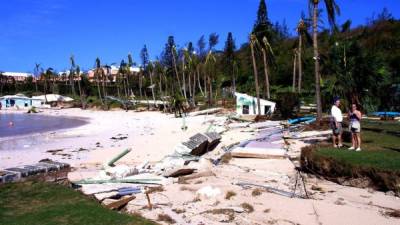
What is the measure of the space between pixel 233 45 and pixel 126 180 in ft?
184

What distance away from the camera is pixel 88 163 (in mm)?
17797

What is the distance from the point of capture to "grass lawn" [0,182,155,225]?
800 cm

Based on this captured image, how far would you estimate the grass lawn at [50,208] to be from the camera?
8000 mm

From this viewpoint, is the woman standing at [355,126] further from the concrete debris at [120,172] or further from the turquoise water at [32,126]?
the turquoise water at [32,126]

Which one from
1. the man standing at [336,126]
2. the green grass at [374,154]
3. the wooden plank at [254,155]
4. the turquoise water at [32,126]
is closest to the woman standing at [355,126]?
the green grass at [374,154]

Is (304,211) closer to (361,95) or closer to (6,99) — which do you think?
(361,95)

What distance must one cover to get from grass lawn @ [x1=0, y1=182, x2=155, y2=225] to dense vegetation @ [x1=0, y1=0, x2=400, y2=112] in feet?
51.7

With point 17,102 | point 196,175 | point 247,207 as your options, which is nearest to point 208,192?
point 247,207

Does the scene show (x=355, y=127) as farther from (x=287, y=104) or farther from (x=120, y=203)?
(x=287, y=104)

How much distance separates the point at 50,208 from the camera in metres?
8.88

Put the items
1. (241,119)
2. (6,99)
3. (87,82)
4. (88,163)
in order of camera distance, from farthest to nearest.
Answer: (87,82) < (6,99) < (241,119) < (88,163)

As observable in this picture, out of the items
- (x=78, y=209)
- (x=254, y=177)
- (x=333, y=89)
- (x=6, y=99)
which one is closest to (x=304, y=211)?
(x=254, y=177)

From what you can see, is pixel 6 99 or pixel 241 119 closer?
pixel 241 119

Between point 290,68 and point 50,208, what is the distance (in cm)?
5534
